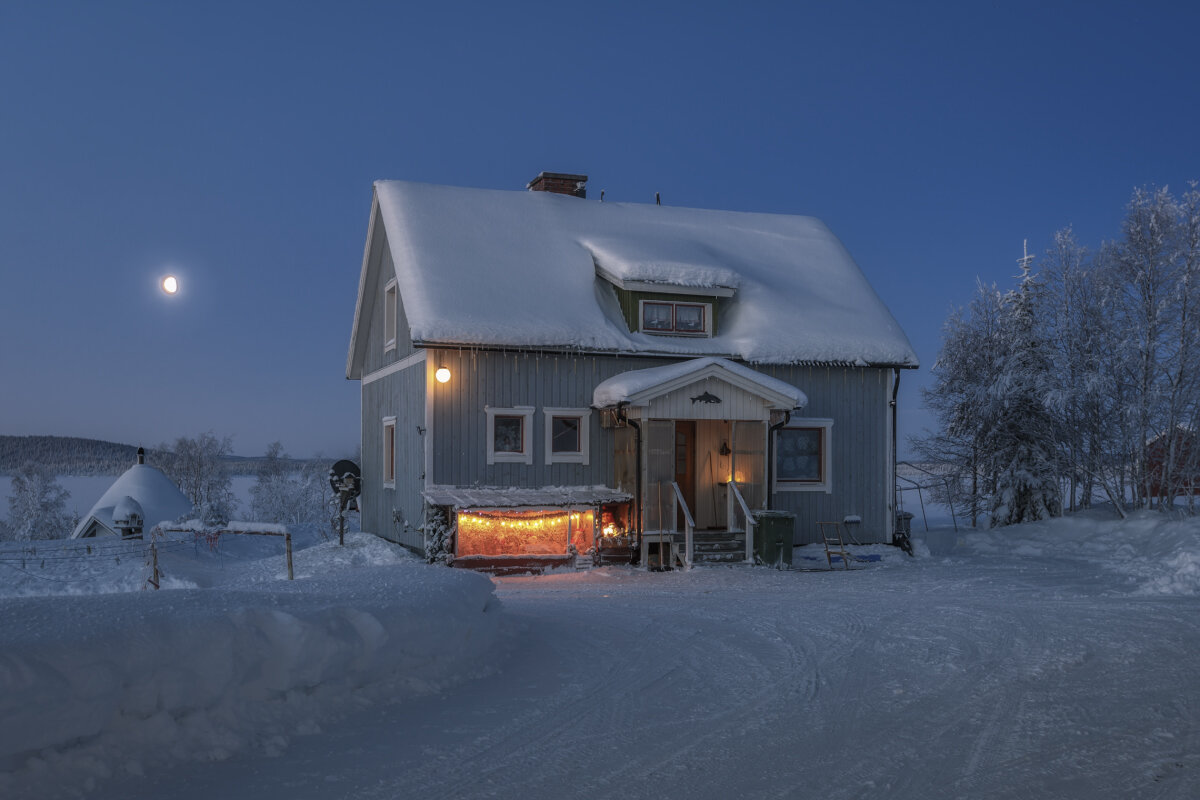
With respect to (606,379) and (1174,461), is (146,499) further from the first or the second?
(1174,461)

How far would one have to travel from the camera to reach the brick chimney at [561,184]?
21391 mm

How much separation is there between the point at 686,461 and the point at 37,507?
43.4 m

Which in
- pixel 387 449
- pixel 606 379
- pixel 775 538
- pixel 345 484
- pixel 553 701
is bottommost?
pixel 553 701

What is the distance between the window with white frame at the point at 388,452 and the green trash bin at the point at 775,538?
24.0 ft

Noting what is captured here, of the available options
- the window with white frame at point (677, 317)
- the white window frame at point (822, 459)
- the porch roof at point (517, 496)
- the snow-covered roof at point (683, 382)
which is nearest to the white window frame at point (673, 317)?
the window with white frame at point (677, 317)

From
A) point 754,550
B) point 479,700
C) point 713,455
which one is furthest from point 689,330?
point 479,700

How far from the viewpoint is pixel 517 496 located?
16.0 meters

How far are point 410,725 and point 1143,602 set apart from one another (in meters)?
10.2

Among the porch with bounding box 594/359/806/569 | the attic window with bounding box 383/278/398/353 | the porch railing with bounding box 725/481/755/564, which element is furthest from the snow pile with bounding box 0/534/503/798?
the attic window with bounding box 383/278/398/353

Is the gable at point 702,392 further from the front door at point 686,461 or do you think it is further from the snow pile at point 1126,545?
the snow pile at point 1126,545

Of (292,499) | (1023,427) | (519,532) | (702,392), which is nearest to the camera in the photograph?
(519,532)

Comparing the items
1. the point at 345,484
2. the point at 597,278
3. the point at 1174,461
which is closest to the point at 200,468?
the point at 345,484

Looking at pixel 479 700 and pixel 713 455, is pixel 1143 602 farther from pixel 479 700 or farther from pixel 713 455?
pixel 479 700

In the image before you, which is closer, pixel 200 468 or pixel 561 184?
pixel 561 184
